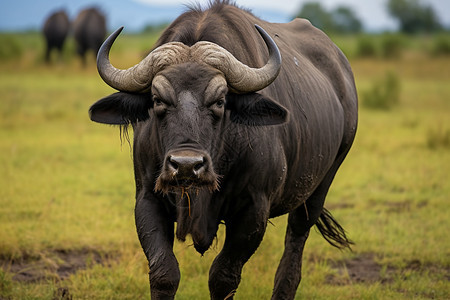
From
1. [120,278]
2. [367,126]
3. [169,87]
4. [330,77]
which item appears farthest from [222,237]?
[367,126]

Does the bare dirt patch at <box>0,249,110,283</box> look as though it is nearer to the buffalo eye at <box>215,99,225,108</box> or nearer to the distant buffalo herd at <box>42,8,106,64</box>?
the buffalo eye at <box>215,99,225,108</box>

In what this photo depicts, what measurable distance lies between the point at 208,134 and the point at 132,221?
12.3 ft

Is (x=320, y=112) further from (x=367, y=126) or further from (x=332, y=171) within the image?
(x=367, y=126)

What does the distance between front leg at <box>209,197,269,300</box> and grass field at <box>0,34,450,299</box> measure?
101cm

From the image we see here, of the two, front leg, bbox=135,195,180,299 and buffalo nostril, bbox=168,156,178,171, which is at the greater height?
buffalo nostril, bbox=168,156,178,171

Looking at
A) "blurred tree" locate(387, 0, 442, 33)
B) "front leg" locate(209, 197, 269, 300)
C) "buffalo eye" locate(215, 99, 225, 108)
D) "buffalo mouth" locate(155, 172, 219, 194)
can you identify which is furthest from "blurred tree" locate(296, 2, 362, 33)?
"buffalo mouth" locate(155, 172, 219, 194)

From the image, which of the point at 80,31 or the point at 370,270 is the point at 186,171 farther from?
the point at 80,31

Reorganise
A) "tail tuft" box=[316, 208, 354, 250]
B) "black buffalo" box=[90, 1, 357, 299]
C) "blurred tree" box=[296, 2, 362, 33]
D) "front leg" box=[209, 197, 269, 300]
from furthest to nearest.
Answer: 1. "blurred tree" box=[296, 2, 362, 33]
2. "tail tuft" box=[316, 208, 354, 250]
3. "front leg" box=[209, 197, 269, 300]
4. "black buffalo" box=[90, 1, 357, 299]

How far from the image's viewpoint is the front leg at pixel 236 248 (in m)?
4.44

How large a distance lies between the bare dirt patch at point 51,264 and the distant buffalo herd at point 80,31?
2257cm

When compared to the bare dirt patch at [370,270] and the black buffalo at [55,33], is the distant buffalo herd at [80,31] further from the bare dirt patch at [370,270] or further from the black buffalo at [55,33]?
the bare dirt patch at [370,270]

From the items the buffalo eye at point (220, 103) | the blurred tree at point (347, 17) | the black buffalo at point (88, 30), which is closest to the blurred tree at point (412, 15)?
the blurred tree at point (347, 17)

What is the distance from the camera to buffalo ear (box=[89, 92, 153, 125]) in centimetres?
416

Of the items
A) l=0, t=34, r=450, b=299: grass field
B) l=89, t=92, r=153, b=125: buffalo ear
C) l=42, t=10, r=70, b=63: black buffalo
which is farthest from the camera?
l=42, t=10, r=70, b=63: black buffalo
